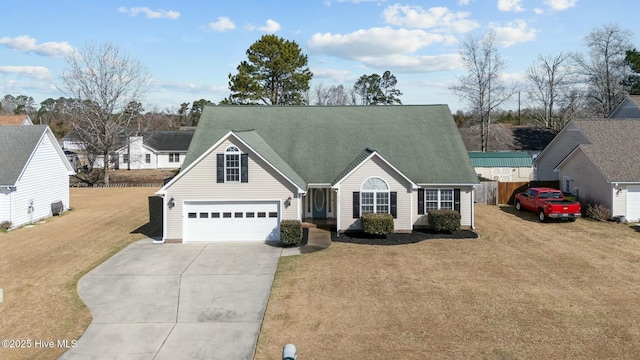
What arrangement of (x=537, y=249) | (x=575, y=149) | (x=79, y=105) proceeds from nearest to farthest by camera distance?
(x=537, y=249)
(x=575, y=149)
(x=79, y=105)

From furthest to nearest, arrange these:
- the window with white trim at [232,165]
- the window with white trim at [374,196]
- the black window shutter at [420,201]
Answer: the black window shutter at [420,201] → the window with white trim at [374,196] → the window with white trim at [232,165]

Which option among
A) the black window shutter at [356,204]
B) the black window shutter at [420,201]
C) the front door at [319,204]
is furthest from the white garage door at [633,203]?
the front door at [319,204]

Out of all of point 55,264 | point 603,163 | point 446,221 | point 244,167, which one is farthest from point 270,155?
point 603,163

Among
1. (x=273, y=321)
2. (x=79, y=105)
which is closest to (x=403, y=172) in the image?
(x=273, y=321)

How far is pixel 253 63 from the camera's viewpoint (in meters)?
50.1

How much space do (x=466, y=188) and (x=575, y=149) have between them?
10.3 metres

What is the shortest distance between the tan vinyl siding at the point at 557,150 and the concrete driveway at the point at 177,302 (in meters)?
22.6

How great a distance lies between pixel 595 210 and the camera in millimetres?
24797

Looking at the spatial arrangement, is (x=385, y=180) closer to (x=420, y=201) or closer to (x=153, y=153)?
(x=420, y=201)

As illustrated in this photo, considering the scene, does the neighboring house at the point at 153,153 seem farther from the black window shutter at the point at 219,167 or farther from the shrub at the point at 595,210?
the shrub at the point at 595,210

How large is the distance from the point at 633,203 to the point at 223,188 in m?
22.7

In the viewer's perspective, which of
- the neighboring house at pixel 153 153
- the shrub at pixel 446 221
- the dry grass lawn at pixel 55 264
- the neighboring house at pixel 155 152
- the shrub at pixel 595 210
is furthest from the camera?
the neighboring house at pixel 155 152

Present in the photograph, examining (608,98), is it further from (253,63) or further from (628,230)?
(253,63)

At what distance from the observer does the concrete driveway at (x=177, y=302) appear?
10.3 meters
